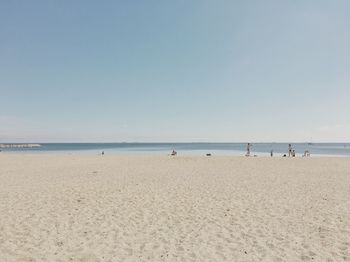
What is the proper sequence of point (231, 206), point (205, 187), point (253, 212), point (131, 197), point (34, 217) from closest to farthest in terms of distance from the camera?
1. point (34, 217)
2. point (253, 212)
3. point (231, 206)
4. point (131, 197)
5. point (205, 187)

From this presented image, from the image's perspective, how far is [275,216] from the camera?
10.0 metres

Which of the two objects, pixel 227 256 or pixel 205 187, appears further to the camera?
pixel 205 187

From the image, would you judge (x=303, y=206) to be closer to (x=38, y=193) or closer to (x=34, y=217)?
(x=34, y=217)

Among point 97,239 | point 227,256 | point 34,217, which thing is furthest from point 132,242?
point 34,217

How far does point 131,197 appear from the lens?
13.2 metres

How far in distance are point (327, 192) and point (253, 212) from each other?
6.20 meters

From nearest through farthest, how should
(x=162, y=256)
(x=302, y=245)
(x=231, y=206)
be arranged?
(x=162, y=256), (x=302, y=245), (x=231, y=206)

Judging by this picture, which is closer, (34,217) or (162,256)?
(162,256)

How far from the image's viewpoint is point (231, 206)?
11.4 metres

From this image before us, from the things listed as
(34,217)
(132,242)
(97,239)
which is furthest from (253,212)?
(34,217)

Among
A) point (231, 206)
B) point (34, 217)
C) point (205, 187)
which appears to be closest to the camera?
point (34, 217)

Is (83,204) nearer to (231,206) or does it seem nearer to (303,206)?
(231,206)

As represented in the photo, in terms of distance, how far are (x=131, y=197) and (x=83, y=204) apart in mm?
2217

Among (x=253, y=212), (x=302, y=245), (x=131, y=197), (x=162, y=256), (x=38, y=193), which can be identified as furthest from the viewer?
(x=38, y=193)
